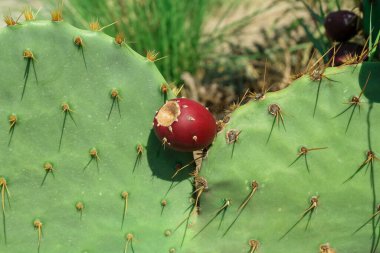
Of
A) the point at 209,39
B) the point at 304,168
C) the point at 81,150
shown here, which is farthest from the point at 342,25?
the point at 209,39

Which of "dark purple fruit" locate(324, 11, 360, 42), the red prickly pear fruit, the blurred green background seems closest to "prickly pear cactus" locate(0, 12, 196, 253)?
the red prickly pear fruit

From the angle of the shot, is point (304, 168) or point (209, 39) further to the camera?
point (209, 39)

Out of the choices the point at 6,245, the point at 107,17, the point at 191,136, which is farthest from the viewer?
the point at 107,17

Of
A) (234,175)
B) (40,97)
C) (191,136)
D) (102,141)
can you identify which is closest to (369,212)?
(234,175)

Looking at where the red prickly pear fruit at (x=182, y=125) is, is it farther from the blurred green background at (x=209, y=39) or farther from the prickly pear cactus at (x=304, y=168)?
the blurred green background at (x=209, y=39)

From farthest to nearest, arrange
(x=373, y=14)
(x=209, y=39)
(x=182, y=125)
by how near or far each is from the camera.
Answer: (x=209, y=39), (x=373, y=14), (x=182, y=125)

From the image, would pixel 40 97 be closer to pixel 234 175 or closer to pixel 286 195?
pixel 234 175

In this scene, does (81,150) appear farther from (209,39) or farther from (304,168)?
(209,39)
